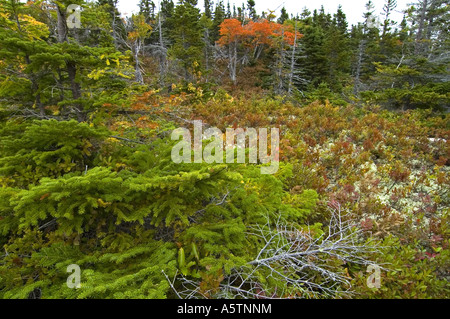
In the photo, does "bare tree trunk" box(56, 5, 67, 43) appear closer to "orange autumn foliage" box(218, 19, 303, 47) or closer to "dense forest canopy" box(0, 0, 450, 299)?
"dense forest canopy" box(0, 0, 450, 299)

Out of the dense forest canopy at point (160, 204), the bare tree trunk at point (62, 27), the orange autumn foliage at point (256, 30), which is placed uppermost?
the orange autumn foliage at point (256, 30)

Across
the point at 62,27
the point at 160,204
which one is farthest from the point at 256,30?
the point at 160,204

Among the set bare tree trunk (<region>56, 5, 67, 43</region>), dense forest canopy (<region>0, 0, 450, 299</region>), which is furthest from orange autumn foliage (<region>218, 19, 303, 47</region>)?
bare tree trunk (<region>56, 5, 67, 43</region>)

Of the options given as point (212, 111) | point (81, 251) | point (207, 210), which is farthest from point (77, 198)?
point (212, 111)

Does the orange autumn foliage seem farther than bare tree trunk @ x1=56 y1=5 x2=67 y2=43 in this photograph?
Yes

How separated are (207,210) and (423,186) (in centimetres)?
514

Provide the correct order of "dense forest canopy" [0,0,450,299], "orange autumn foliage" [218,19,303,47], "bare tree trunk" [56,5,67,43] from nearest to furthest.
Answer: "dense forest canopy" [0,0,450,299], "bare tree trunk" [56,5,67,43], "orange autumn foliage" [218,19,303,47]

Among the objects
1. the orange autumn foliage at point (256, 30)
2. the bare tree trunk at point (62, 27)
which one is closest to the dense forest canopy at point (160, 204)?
the bare tree trunk at point (62, 27)

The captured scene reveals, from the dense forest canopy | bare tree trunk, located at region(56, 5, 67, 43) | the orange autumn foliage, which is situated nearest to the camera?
the dense forest canopy

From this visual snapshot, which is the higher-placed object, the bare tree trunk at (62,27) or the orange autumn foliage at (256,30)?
the orange autumn foliage at (256,30)

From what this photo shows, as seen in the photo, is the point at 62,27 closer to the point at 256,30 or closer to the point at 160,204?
the point at 160,204

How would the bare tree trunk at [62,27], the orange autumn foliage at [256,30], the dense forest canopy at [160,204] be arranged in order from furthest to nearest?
1. the orange autumn foliage at [256,30]
2. the bare tree trunk at [62,27]
3. the dense forest canopy at [160,204]

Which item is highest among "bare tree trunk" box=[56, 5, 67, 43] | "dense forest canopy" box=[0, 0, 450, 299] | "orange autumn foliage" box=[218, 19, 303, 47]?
"orange autumn foliage" box=[218, 19, 303, 47]

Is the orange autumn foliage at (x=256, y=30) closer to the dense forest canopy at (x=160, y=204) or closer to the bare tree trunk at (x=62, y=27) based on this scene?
the dense forest canopy at (x=160, y=204)
